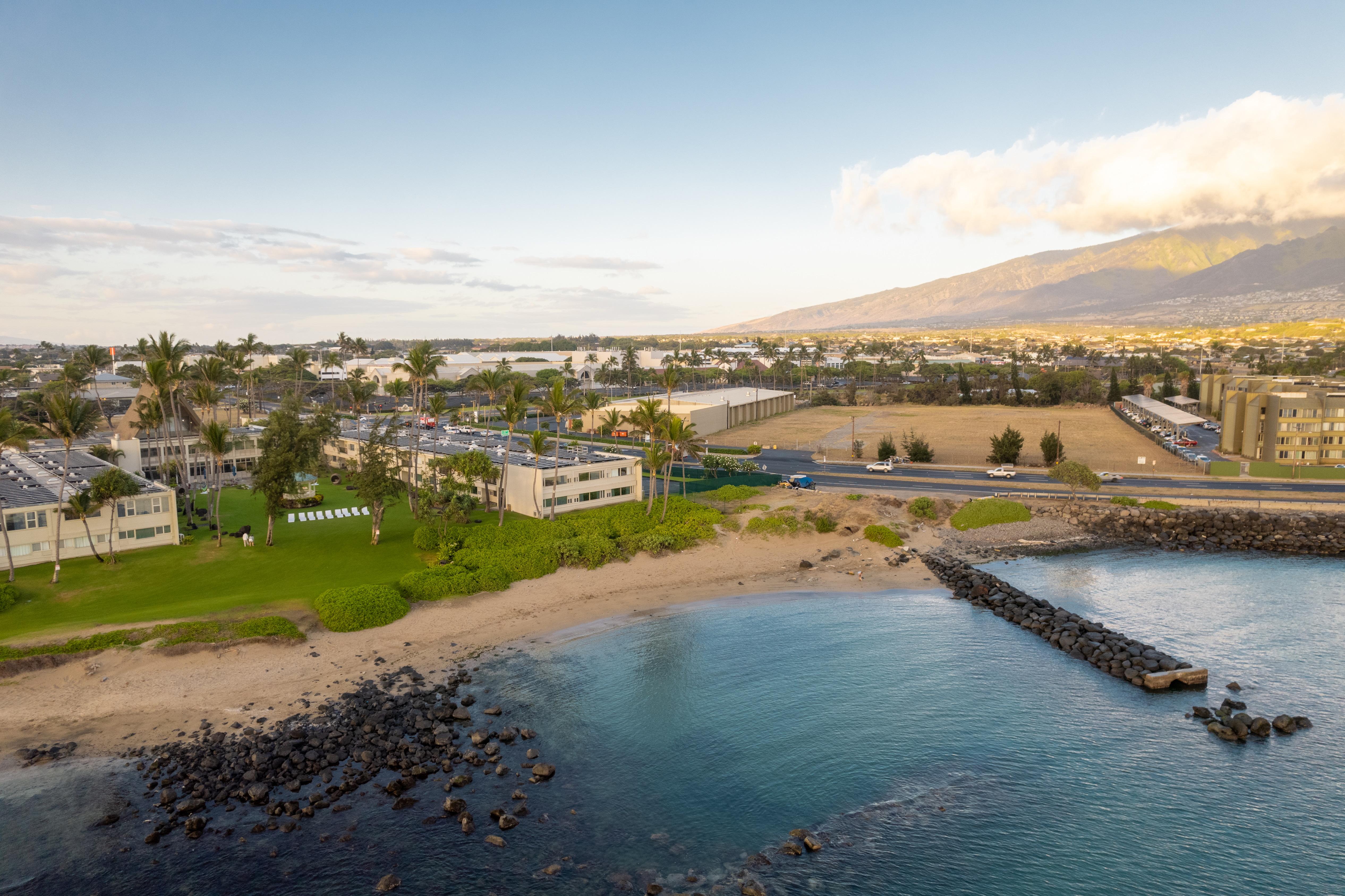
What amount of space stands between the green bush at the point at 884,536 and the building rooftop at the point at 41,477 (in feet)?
174

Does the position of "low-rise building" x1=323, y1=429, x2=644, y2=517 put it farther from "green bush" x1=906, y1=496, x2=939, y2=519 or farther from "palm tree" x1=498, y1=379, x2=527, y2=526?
"green bush" x1=906, y1=496, x2=939, y2=519

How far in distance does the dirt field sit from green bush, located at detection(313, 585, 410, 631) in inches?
2556

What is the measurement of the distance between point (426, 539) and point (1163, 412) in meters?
116

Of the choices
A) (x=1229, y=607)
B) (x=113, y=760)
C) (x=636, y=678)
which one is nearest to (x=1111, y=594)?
(x=1229, y=607)

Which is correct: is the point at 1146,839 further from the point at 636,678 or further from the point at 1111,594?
the point at 1111,594

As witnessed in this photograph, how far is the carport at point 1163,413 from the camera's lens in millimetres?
108250

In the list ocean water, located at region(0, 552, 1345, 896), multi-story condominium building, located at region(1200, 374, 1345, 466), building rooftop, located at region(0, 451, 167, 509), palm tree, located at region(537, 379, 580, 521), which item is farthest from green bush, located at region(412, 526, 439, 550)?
multi-story condominium building, located at region(1200, 374, 1345, 466)

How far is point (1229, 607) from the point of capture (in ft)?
158

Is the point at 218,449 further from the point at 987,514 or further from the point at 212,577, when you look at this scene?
the point at 987,514

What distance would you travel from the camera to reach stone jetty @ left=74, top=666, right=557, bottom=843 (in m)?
27.0

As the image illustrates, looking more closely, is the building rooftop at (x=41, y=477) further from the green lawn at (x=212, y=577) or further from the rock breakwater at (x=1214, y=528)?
the rock breakwater at (x=1214, y=528)

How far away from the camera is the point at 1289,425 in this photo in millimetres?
80812

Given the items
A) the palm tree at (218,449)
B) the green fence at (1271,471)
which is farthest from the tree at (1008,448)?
the palm tree at (218,449)

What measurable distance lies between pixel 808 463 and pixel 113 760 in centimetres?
7462
